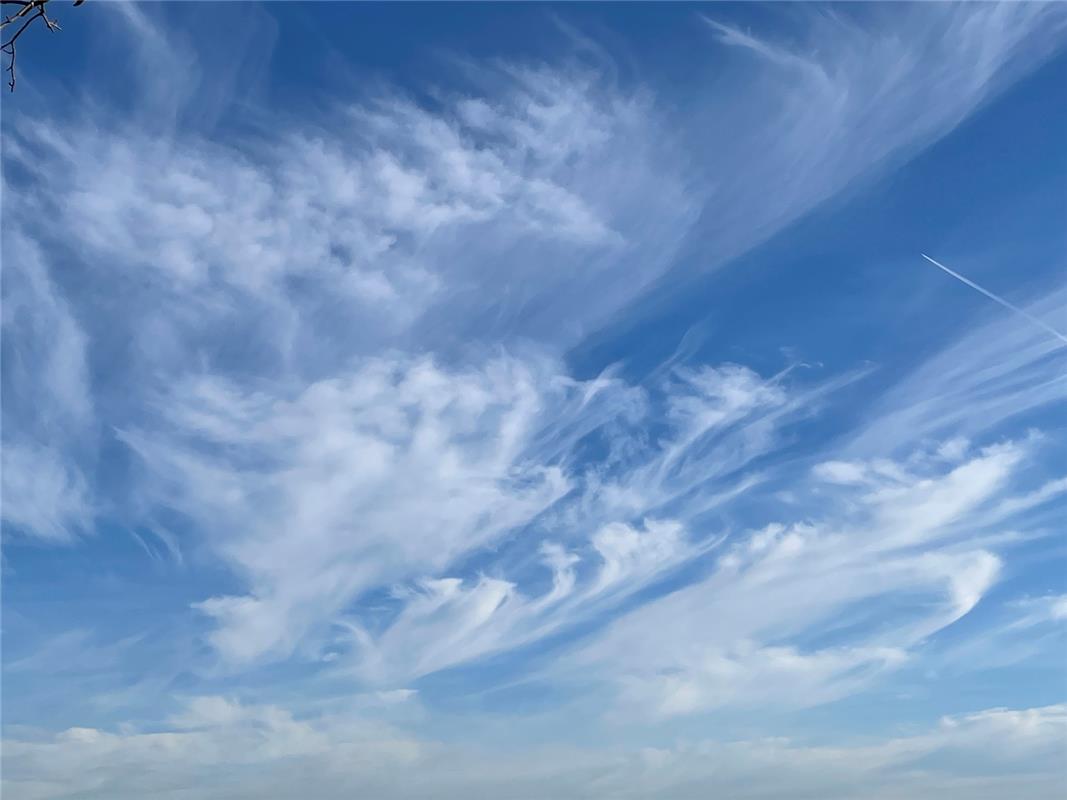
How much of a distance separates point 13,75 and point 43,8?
3952 millimetres

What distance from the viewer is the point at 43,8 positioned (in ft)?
81.0

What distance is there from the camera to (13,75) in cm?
2767

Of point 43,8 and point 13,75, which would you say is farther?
point 13,75
